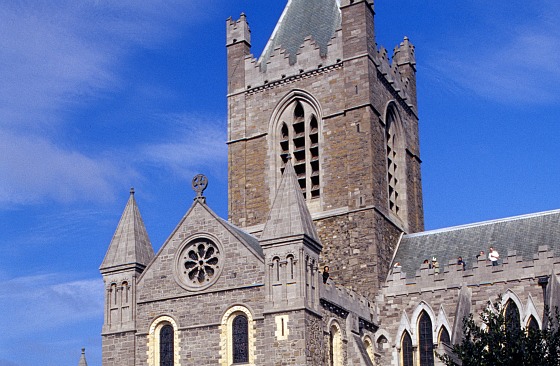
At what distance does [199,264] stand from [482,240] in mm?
12246

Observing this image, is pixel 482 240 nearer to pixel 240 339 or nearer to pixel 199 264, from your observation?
pixel 240 339

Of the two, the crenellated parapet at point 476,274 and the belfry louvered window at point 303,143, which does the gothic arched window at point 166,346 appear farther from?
the belfry louvered window at point 303,143

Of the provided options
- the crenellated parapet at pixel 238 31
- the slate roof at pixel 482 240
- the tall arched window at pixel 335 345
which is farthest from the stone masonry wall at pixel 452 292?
the crenellated parapet at pixel 238 31

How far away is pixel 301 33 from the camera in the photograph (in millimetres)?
46375

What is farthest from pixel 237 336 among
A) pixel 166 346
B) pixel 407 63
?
pixel 407 63

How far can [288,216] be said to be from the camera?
111ft

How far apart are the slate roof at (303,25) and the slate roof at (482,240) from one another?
→ 9.69 meters

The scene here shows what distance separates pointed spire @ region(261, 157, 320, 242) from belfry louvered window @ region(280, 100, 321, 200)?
Answer: 298 inches

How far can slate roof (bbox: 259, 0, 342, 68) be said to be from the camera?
149 feet

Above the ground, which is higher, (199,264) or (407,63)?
(407,63)

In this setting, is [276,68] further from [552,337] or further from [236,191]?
[552,337]

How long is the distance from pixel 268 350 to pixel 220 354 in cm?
203

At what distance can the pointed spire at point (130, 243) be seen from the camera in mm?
36750

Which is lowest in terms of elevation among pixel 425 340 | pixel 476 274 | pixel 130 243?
pixel 425 340
